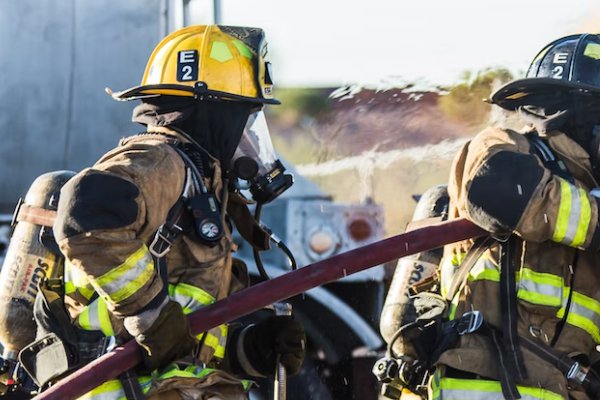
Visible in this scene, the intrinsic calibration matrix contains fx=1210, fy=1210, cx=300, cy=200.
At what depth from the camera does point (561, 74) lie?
389 centimetres

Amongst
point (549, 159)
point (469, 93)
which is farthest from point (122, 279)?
point (469, 93)

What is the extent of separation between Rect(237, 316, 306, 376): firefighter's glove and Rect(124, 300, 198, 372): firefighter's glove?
26.9 inches

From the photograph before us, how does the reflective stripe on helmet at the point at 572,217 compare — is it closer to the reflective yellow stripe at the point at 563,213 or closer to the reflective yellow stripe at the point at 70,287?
the reflective yellow stripe at the point at 563,213

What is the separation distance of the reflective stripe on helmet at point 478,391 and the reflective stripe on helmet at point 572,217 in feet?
1.55

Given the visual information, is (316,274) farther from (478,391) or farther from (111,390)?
(111,390)

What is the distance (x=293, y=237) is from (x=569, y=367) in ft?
9.19

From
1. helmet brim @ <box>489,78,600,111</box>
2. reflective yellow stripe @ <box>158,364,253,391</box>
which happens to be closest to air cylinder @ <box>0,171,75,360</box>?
reflective yellow stripe @ <box>158,364,253,391</box>

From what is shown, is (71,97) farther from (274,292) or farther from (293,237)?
(274,292)

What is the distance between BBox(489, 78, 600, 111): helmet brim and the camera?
380 centimetres

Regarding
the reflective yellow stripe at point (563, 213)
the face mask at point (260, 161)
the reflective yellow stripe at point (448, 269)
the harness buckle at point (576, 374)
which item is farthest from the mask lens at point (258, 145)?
the harness buckle at point (576, 374)

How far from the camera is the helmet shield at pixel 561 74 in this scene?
382 cm

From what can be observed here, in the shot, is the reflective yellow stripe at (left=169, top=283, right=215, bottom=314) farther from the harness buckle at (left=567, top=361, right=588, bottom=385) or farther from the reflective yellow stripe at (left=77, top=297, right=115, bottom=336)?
the harness buckle at (left=567, top=361, right=588, bottom=385)

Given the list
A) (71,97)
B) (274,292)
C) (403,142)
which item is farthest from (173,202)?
(403,142)

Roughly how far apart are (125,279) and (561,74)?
60.6 inches
